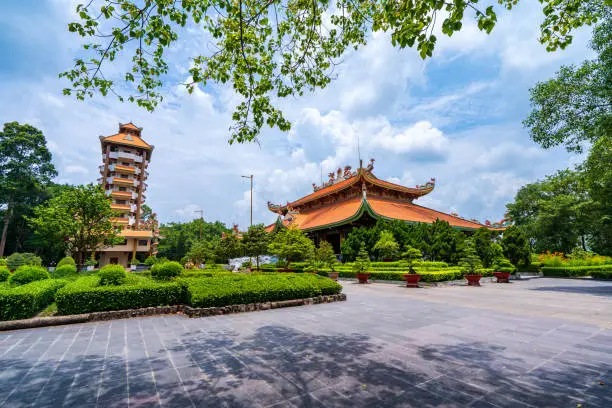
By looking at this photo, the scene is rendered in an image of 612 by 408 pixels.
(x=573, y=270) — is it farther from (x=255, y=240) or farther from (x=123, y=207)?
(x=123, y=207)

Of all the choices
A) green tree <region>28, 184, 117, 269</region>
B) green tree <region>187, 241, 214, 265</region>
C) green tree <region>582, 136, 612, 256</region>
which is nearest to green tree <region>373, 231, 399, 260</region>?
green tree <region>582, 136, 612, 256</region>

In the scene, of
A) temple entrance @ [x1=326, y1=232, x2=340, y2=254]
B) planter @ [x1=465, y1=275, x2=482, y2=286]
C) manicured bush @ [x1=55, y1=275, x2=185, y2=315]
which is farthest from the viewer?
temple entrance @ [x1=326, y1=232, x2=340, y2=254]

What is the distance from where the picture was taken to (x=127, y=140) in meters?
42.0

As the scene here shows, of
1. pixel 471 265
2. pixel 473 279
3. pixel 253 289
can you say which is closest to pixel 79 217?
pixel 253 289

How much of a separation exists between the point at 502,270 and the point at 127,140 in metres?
46.3

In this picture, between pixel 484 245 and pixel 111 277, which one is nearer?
pixel 111 277

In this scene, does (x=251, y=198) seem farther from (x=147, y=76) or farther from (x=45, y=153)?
(x=147, y=76)

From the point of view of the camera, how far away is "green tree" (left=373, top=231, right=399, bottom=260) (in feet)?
62.8

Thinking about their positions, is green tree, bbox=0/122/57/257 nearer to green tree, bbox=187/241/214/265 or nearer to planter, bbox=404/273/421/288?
green tree, bbox=187/241/214/265

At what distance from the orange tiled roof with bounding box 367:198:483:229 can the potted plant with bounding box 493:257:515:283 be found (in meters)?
7.50

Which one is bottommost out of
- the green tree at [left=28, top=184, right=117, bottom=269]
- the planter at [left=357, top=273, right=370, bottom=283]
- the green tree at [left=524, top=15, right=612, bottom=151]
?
the planter at [left=357, top=273, right=370, bottom=283]

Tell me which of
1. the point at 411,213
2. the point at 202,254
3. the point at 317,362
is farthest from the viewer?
the point at 202,254

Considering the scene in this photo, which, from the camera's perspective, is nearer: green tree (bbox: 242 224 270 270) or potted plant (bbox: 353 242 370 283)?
potted plant (bbox: 353 242 370 283)

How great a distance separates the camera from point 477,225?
3023cm
